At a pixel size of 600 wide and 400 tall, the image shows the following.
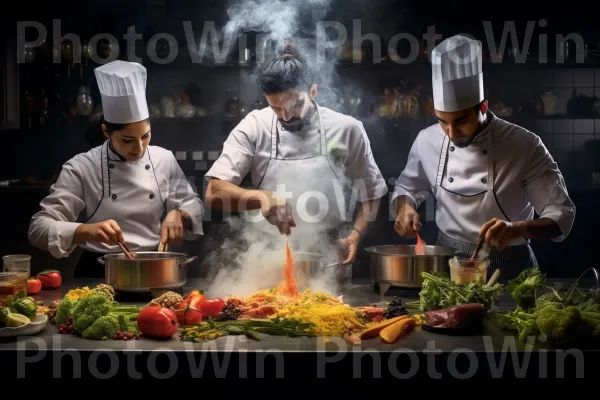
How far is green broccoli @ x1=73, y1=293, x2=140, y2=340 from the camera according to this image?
228cm

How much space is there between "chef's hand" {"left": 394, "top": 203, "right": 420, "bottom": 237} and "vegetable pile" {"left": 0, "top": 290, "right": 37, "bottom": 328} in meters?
1.83

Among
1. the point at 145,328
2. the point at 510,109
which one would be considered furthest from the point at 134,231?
the point at 510,109

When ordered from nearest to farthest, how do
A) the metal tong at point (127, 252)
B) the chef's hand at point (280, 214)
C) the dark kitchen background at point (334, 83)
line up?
the metal tong at point (127, 252) → the chef's hand at point (280, 214) → the dark kitchen background at point (334, 83)

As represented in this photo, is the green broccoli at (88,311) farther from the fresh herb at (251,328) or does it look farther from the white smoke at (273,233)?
the white smoke at (273,233)

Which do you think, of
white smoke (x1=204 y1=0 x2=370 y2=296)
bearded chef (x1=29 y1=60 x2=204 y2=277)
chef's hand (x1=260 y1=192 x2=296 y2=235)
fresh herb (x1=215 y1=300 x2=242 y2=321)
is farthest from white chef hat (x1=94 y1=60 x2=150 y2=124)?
fresh herb (x1=215 y1=300 x2=242 y2=321)

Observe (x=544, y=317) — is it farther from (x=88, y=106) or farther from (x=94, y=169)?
(x=88, y=106)

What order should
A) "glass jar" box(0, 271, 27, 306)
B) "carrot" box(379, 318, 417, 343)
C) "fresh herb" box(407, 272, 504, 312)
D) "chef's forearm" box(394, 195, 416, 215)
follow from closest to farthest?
1. "carrot" box(379, 318, 417, 343)
2. "fresh herb" box(407, 272, 504, 312)
3. "glass jar" box(0, 271, 27, 306)
4. "chef's forearm" box(394, 195, 416, 215)

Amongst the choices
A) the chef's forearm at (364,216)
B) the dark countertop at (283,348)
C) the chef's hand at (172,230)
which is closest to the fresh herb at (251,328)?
the dark countertop at (283,348)

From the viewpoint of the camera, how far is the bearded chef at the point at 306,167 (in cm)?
375

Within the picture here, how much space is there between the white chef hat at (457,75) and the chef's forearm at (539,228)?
2.24 feet

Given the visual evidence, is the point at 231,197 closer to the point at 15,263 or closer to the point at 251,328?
the point at 15,263

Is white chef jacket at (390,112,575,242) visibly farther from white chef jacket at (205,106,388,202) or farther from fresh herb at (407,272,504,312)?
fresh herb at (407,272,504,312)

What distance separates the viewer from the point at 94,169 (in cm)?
373

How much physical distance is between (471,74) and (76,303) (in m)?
2.21
